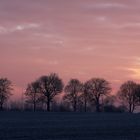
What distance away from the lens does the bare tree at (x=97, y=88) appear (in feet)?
433

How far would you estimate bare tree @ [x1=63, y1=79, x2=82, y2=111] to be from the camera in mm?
131750

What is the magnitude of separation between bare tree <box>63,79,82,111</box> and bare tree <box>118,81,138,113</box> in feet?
42.3

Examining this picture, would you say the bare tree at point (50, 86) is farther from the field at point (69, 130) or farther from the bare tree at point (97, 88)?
the field at point (69, 130)

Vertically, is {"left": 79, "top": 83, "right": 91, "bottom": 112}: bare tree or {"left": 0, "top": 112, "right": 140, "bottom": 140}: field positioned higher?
{"left": 79, "top": 83, "right": 91, "bottom": 112}: bare tree

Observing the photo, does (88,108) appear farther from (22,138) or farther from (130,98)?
(22,138)

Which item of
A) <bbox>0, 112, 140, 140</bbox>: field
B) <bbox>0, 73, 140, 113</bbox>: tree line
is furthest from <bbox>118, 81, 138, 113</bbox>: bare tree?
<bbox>0, 112, 140, 140</bbox>: field

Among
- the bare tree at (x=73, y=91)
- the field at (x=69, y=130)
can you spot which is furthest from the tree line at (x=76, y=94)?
the field at (x=69, y=130)

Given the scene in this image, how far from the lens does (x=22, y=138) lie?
24.7 metres

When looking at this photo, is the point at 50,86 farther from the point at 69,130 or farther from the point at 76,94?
the point at 69,130

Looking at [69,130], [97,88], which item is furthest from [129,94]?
[69,130]

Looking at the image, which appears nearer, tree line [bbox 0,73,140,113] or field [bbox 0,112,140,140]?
field [bbox 0,112,140,140]

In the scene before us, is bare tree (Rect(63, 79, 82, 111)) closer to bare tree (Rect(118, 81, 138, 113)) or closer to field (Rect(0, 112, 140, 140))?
bare tree (Rect(118, 81, 138, 113))

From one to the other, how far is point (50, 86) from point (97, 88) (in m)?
14.8

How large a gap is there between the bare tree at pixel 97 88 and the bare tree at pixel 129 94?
6.88 m
